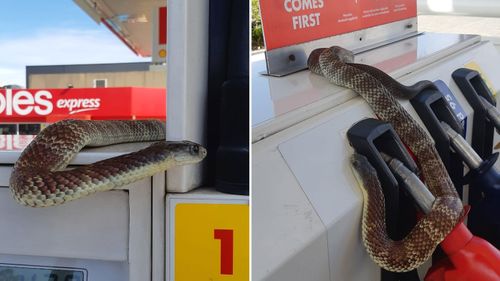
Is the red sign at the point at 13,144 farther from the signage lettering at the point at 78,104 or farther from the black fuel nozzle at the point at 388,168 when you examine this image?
the signage lettering at the point at 78,104

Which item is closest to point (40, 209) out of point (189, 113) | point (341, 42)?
point (189, 113)

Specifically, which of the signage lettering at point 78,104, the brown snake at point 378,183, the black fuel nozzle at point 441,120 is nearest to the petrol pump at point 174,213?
the brown snake at point 378,183

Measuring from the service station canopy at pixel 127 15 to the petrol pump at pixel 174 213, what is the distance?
334 cm

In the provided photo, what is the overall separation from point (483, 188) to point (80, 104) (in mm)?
5783

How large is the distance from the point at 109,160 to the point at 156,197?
0.12 m

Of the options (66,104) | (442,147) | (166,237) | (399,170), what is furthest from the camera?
(66,104)

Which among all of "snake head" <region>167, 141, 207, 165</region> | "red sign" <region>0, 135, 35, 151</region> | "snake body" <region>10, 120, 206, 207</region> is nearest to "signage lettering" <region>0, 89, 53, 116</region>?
"red sign" <region>0, 135, 35, 151</region>

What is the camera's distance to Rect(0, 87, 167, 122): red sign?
564 cm

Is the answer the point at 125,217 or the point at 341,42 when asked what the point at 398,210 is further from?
the point at 341,42

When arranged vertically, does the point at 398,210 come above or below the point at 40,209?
below

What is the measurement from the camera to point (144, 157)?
912 mm

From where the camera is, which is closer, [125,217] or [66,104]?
[125,217]

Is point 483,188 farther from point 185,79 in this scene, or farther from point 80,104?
point 80,104

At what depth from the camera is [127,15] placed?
5188mm
